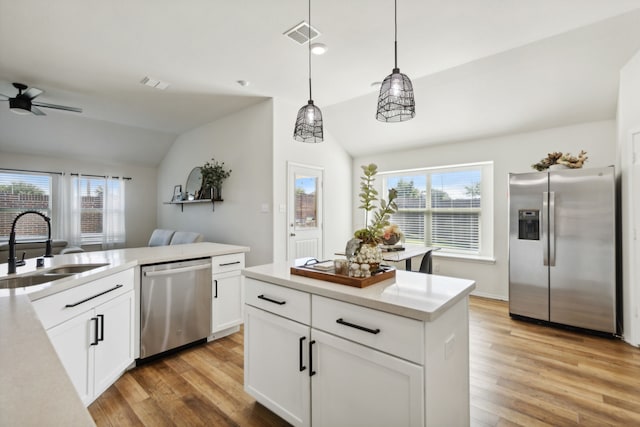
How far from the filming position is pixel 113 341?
2186mm

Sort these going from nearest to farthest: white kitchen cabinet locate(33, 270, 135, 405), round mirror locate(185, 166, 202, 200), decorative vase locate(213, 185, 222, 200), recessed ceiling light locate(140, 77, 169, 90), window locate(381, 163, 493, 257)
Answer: white kitchen cabinet locate(33, 270, 135, 405), recessed ceiling light locate(140, 77, 169, 90), window locate(381, 163, 493, 257), decorative vase locate(213, 185, 222, 200), round mirror locate(185, 166, 202, 200)

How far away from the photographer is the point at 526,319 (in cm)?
352

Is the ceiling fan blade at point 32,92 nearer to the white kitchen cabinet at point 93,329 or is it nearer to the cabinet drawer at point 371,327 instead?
the white kitchen cabinet at point 93,329

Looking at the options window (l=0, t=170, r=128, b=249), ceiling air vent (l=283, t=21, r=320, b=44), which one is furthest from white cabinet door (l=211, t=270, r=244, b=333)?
window (l=0, t=170, r=128, b=249)

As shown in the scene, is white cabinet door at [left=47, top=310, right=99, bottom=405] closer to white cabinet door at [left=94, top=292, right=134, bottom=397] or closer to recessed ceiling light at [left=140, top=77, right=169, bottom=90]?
white cabinet door at [left=94, top=292, right=134, bottom=397]

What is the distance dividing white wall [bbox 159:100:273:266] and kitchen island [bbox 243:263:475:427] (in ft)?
7.24

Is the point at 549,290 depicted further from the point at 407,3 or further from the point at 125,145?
the point at 125,145

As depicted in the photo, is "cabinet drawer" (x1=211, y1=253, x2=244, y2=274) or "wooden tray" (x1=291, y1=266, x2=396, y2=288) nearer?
"wooden tray" (x1=291, y1=266, x2=396, y2=288)

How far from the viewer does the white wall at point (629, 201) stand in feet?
9.09

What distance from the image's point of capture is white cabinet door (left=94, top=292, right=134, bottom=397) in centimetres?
203

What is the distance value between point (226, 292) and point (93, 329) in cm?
126

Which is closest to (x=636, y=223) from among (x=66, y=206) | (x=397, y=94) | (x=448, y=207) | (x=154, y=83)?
(x=448, y=207)

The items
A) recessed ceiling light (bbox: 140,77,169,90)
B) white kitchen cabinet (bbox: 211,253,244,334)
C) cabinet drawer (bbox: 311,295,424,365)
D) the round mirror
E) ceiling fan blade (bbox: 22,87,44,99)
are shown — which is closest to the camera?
cabinet drawer (bbox: 311,295,424,365)

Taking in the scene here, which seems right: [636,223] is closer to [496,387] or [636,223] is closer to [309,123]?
[496,387]
